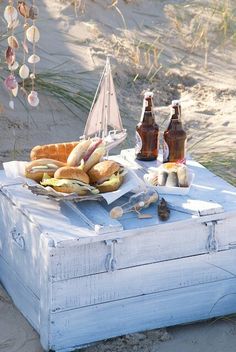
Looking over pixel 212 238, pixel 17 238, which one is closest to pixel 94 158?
pixel 17 238

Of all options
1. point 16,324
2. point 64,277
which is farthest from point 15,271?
point 64,277

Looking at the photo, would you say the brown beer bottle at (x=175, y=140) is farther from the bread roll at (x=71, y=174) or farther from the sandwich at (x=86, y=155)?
the bread roll at (x=71, y=174)

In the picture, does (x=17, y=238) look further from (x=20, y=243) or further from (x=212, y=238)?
(x=212, y=238)

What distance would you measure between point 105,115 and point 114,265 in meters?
0.82

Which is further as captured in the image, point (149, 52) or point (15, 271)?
point (149, 52)

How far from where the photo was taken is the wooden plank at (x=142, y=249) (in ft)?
10.7

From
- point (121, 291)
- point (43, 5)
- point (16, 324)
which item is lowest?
point (16, 324)

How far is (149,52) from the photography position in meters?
6.58

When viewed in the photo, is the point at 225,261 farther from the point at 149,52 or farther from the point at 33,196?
the point at 149,52

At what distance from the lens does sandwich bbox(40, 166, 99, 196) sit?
3410 millimetres

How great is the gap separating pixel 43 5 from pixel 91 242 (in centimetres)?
375

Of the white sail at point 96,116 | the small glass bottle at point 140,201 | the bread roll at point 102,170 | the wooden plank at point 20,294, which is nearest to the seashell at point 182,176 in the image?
the small glass bottle at point 140,201

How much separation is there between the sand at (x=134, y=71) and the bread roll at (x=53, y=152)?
2.06 feet

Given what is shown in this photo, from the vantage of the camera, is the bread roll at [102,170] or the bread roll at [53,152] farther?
the bread roll at [53,152]
